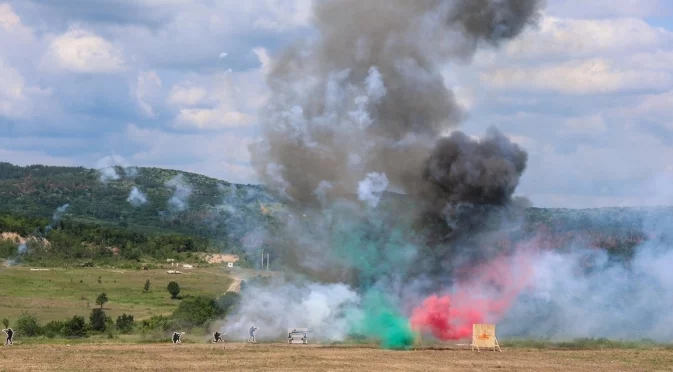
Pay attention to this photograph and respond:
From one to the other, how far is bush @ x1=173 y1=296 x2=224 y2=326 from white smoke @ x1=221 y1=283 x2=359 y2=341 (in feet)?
22.5

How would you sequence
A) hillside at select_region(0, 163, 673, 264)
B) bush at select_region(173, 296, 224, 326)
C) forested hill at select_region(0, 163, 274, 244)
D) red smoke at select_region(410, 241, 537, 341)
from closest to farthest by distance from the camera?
red smoke at select_region(410, 241, 537, 341), bush at select_region(173, 296, 224, 326), hillside at select_region(0, 163, 673, 264), forested hill at select_region(0, 163, 274, 244)

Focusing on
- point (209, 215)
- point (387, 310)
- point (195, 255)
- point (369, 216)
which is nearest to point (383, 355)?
point (387, 310)

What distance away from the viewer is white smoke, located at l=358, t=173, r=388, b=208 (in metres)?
62.3

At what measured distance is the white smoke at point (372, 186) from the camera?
2453 inches

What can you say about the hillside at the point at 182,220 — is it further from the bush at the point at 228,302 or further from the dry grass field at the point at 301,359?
Result: the dry grass field at the point at 301,359

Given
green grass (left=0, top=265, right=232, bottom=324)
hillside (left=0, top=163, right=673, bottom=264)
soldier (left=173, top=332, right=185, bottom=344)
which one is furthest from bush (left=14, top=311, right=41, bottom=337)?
hillside (left=0, top=163, right=673, bottom=264)

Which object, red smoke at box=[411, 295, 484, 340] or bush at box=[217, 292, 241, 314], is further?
bush at box=[217, 292, 241, 314]

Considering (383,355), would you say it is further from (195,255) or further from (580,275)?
(195,255)

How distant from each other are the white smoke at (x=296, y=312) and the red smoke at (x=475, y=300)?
5359 mm

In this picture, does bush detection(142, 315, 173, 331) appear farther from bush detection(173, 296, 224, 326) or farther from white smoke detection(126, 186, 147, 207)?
white smoke detection(126, 186, 147, 207)

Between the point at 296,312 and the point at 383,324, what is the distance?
685 cm

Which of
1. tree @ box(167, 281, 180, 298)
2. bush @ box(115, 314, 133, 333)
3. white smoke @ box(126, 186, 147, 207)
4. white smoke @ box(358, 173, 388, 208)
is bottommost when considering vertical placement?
bush @ box(115, 314, 133, 333)

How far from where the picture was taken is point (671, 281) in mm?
69500

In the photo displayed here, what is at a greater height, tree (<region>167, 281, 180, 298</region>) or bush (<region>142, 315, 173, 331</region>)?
tree (<region>167, 281, 180, 298</region>)
